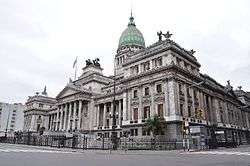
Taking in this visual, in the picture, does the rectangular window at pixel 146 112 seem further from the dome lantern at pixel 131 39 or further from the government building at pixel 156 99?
the dome lantern at pixel 131 39

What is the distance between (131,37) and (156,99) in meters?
48.9

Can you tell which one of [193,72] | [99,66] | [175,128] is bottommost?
[175,128]

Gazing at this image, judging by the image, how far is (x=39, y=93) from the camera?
111500mm

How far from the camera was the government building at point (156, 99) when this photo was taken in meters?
45.2

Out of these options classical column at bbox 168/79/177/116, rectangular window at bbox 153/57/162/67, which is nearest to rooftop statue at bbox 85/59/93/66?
rectangular window at bbox 153/57/162/67

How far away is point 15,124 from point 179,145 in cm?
13603

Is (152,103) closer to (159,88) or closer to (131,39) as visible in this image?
(159,88)

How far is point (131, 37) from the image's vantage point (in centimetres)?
9181

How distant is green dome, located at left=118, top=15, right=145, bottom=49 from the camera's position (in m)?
90.5

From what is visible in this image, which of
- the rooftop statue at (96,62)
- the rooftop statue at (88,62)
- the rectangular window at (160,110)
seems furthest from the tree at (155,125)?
the rooftop statue at (88,62)

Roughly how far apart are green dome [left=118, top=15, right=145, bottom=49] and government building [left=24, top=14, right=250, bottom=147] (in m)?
0.41

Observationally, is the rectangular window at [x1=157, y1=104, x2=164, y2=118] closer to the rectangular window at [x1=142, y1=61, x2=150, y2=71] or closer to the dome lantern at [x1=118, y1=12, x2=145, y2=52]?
the rectangular window at [x1=142, y1=61, x2=150, y2=71]

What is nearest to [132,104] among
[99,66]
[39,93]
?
[99,66]

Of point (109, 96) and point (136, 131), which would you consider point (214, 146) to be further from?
point (109, 96)
